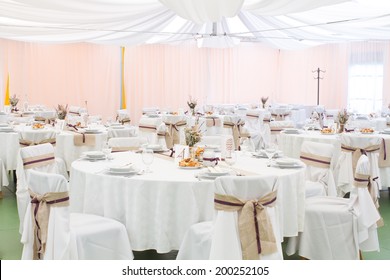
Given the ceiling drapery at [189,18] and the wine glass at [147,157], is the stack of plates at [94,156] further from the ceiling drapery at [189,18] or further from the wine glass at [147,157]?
the ceiling drapery at [189,18]

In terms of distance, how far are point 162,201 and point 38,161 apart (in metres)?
1.58

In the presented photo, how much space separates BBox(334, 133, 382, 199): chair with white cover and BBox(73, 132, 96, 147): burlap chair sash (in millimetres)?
3120

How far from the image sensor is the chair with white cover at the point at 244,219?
305 cm

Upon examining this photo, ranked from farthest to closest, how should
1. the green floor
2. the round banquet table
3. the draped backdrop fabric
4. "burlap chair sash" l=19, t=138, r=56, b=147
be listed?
the draped backdrop fabric, "burlap chair sash" l=19, t=138, r=56, b=147, the green floor, the round banquet table

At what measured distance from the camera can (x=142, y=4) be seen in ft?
23.0

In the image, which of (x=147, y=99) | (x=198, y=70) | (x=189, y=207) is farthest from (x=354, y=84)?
(x=189, y=207)

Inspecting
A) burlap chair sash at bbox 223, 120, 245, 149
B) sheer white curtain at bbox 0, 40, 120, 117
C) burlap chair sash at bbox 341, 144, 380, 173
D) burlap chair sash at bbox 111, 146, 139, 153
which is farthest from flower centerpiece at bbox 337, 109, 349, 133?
sheer white curtain at bbox 0, 40, 120, 117

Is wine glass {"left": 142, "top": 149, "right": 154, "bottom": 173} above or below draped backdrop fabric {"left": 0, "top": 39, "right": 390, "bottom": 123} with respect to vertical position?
below

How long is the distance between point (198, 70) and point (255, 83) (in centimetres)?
219

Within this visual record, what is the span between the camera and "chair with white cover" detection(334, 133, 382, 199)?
5.79 metres

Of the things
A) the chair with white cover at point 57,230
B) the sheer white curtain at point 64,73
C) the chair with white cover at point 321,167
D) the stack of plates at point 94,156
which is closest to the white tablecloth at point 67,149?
the stack of plates at point 94,156

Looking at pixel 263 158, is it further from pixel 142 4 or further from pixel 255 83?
pixel 255 83

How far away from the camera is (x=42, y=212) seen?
3.21 metres

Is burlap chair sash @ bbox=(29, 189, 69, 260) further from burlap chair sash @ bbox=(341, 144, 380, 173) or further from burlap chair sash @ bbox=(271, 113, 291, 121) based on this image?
burlap chair sash @ bbox=(271, 113, 291, 121)
